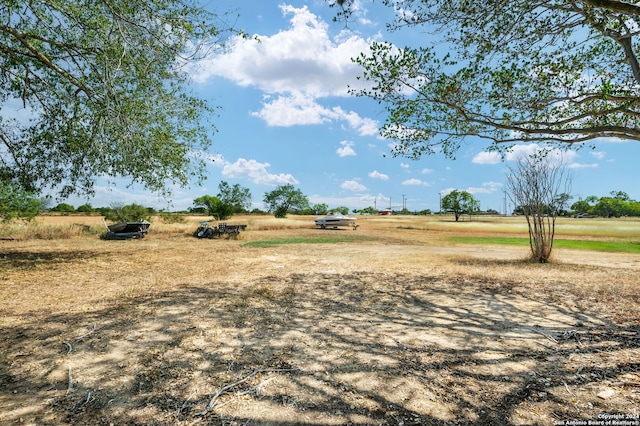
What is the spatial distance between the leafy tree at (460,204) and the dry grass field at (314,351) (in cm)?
8568

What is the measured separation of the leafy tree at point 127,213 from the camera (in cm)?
2453

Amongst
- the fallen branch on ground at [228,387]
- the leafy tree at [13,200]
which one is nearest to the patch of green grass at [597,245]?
the fallen branch on ground at [228,387]

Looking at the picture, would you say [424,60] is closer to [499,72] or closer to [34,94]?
[499,72]

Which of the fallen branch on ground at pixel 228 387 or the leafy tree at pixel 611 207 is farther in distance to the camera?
the leafy tree at pixel 611 207

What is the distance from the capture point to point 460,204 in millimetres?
86938

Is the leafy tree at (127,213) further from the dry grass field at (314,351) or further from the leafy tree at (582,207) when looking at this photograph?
the leafy tree at (582,207)

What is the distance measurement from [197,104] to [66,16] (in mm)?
4402

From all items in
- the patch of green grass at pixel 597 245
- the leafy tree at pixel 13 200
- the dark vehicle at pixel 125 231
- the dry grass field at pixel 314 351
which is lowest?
the patch of green grass at pixel 597 245

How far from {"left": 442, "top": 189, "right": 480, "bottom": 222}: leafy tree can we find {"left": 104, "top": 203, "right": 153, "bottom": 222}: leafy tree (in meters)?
81.9

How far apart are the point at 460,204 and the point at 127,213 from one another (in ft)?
280

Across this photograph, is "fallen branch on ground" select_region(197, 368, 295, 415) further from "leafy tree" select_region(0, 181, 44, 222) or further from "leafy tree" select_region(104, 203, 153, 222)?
"leafy tree" select_region(104, 203, 153, 222)

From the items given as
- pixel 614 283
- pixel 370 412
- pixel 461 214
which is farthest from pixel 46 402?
pixel 461 214

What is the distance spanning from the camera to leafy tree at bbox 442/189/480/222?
3403 inches

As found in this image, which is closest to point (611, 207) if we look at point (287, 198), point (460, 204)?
point (460, 204)
